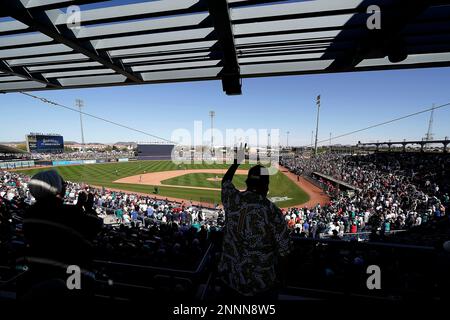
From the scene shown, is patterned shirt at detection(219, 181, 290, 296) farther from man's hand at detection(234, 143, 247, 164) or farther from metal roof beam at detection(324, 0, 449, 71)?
metal roof beam at detection(324, 0, 449, 71)

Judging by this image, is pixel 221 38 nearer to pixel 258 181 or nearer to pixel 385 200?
pixel 258 181

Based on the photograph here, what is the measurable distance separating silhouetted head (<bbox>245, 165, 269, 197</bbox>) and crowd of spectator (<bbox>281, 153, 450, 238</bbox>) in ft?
21.9

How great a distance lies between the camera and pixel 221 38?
284 cm

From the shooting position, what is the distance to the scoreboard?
67.4 m

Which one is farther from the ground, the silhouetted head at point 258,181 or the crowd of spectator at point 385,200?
the silhouetted head at point 258,181

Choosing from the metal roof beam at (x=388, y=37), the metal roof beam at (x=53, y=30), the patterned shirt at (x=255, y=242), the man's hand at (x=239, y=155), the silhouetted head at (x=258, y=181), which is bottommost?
the patterned shirt at (x=255, y=242)

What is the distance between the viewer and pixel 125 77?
4797mm

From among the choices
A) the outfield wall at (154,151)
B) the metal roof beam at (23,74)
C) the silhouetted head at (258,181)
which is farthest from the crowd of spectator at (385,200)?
the outfield wall at (154,151)

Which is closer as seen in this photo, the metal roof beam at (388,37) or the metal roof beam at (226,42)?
the metal roof beam at (388,37)

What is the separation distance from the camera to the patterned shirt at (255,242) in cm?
195

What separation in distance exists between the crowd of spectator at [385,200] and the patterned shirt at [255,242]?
6563 millimetres

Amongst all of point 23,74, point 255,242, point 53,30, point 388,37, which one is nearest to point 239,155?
point 255,242

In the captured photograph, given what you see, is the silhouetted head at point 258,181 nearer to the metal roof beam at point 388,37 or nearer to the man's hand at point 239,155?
the man's hand at point 239,155

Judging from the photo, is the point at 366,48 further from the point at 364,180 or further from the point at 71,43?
the point at 364,180
